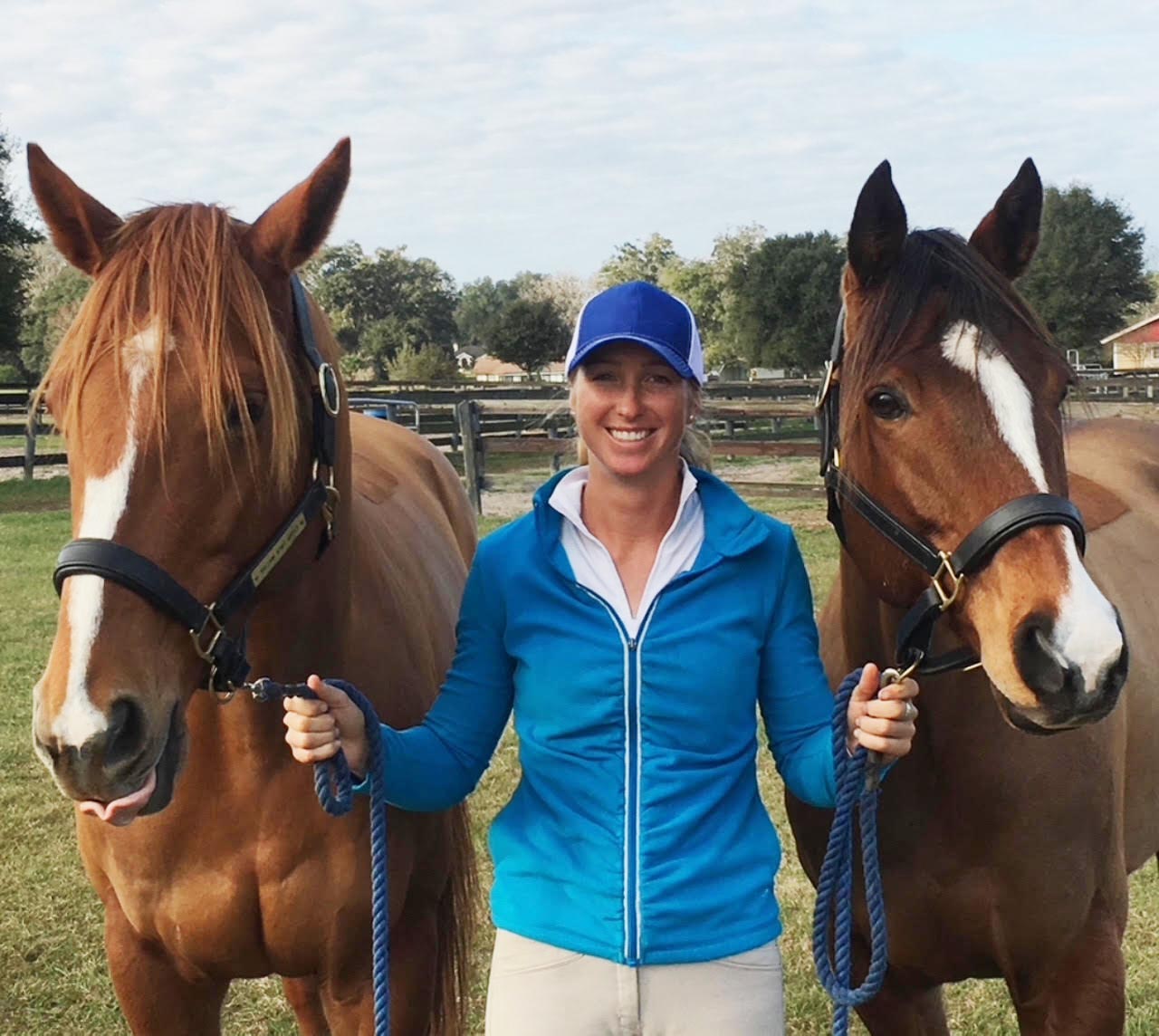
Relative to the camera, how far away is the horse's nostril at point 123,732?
1.59m

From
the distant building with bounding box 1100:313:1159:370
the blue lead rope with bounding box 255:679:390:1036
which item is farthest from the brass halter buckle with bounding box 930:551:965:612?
the distant building with bounding box 1100:313:1159:370

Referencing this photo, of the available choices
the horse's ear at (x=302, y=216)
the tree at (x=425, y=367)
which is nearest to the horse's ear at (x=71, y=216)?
the horse's ear at (x=302, y=216)

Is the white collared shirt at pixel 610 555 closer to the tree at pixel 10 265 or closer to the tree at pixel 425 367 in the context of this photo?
the tree at pixel 10 265

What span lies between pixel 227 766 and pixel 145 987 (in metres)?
0.58

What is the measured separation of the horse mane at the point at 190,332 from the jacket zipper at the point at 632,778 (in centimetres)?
62

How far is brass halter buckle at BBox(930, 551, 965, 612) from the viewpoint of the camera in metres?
1.90

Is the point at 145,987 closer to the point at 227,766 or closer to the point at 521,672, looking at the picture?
the point at 227,766

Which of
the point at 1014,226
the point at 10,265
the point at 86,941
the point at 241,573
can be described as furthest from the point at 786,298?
the point at 241,573

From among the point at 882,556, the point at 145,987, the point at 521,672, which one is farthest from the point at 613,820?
the point at 145,987

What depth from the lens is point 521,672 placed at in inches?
78.5

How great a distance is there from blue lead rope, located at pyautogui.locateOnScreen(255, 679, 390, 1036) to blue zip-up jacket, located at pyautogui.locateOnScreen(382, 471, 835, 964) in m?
0.05

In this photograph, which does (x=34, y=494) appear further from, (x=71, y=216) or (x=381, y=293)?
(x=381, y=293)

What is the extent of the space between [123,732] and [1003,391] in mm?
1461

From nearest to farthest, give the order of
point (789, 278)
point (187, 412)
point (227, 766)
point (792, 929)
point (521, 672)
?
point (187, 412)
point (521, 672)
point (227, 766)
point (792, 929)
point (789, 278)
